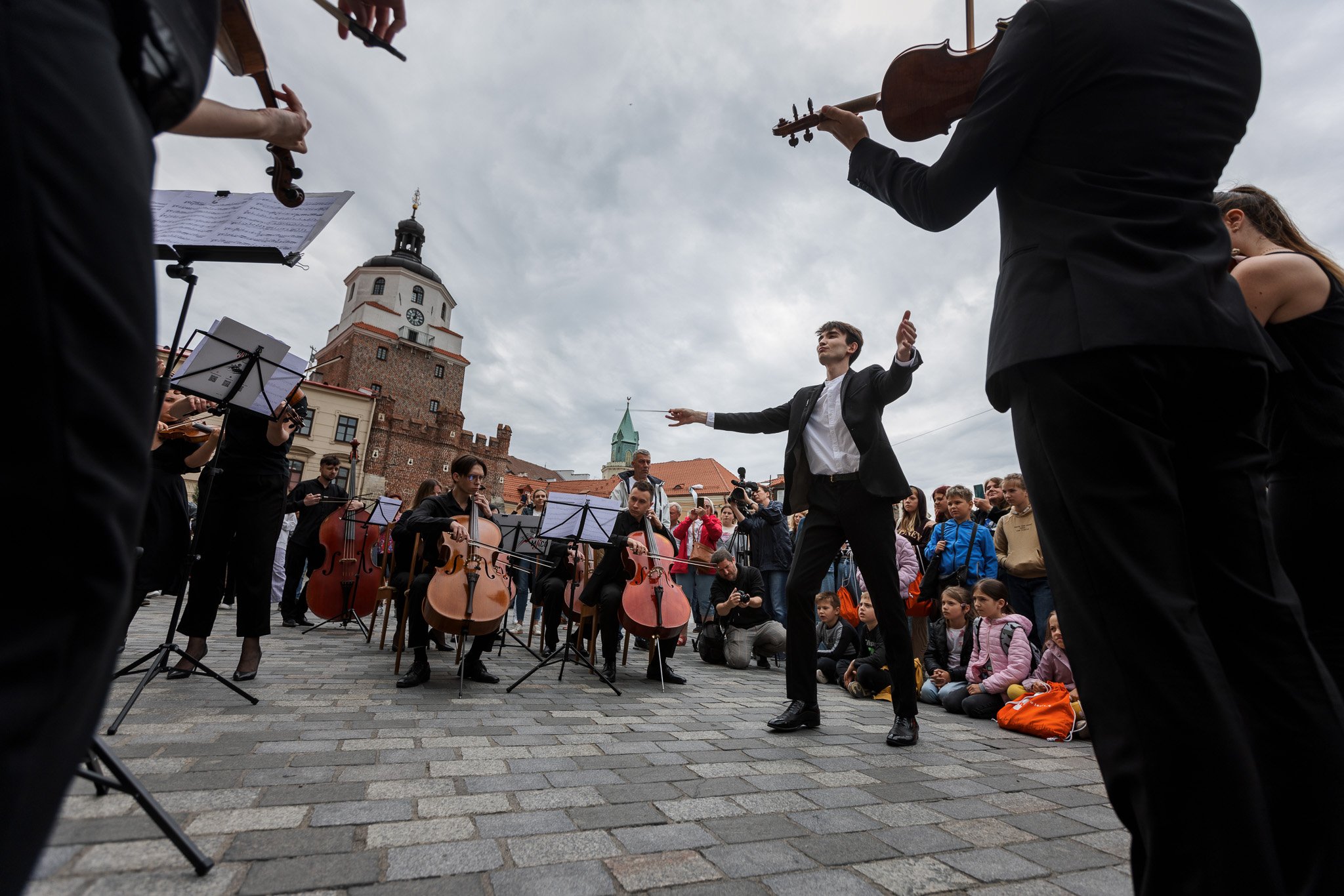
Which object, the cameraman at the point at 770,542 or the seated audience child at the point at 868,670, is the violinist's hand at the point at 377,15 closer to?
the seated audience child at the point at 868,670

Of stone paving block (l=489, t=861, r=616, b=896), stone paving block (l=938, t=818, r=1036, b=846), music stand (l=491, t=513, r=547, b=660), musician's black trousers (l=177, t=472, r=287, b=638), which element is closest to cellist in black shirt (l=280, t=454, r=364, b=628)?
music stand (l=491, t=513, r=547, b=660)

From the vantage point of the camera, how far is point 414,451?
41375mm

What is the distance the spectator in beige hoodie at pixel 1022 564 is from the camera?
241 inches

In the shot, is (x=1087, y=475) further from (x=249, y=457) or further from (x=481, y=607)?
(x=249, y=457)

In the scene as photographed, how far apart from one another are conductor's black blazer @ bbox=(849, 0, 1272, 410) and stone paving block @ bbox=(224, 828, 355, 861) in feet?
6.78

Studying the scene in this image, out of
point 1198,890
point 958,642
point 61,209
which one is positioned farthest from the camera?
point 958,642

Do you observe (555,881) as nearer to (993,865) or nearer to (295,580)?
(993,865)

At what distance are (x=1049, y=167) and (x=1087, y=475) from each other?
2.25 ft

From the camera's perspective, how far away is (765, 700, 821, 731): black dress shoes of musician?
3730 millimetres

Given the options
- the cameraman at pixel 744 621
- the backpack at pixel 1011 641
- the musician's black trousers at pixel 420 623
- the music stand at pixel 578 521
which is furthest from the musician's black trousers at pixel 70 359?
the cameraman at pixel 744 621

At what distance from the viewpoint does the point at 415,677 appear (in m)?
4.84

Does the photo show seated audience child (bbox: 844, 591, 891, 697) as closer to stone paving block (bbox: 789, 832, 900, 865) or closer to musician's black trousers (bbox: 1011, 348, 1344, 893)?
stone paving block (bbox: 789, 832, 900, 865)

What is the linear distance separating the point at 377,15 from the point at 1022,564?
21.4 ft

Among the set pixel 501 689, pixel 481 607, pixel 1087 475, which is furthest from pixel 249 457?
pixel 1087 475
